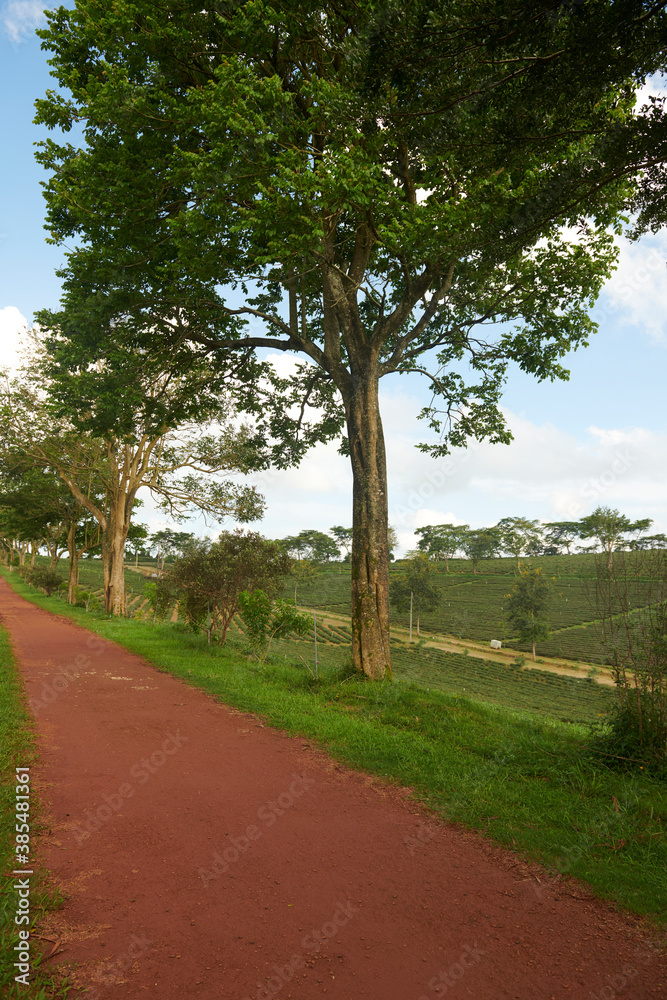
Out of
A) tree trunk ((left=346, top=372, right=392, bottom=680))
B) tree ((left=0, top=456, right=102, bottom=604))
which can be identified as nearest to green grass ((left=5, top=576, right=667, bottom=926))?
tree trunk ((left=346, top=372, right=392, bottom=680))

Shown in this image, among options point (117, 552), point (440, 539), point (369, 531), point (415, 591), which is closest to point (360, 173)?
point (369, 531)

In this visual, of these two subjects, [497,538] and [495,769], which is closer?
[495,769]

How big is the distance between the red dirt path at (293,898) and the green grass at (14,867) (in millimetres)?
110

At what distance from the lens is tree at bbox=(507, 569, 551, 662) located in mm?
46406

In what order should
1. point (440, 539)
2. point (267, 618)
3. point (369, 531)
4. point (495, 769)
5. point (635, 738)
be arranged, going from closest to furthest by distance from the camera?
point (495, 769) < point (635, 738) < point (369, 531) < point (267, 618) < point (440, 539)

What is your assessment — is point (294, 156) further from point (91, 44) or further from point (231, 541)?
point (231, 541)

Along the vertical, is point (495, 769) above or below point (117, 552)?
below

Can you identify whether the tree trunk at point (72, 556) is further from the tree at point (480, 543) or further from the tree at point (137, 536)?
the tree at point (480, 543)

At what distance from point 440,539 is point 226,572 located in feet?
242

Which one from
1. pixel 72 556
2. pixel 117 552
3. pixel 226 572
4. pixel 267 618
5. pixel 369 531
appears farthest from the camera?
pixel 72 556

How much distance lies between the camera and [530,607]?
1928 inches

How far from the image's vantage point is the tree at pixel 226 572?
13.6 m

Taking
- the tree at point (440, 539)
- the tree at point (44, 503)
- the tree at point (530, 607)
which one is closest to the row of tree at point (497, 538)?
the tree at point (440, 539)

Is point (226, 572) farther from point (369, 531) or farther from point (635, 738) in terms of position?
point (635, 738)
